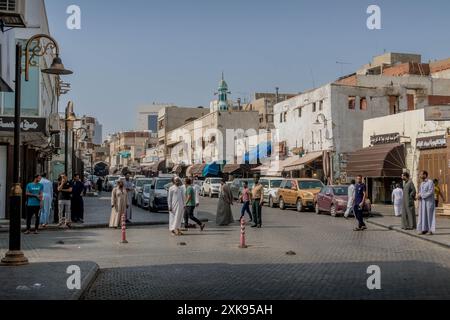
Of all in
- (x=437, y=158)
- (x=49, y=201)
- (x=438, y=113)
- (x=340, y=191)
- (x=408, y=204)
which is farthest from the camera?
(x=437, y=158)

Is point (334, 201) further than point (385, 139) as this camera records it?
No

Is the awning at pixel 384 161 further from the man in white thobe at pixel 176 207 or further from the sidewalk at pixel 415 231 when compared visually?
the man in white thobe at pixel 176 207

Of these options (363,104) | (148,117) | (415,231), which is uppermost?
(148,117)

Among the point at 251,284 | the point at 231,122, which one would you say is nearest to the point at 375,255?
the point at 251,284

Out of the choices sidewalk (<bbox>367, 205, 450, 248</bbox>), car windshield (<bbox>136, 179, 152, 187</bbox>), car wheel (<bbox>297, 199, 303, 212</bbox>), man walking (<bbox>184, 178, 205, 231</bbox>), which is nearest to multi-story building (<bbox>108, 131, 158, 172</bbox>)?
car windshield (<bbox>136, 179, 152, 187</bbox>)

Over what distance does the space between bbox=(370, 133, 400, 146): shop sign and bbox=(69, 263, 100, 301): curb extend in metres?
24.4

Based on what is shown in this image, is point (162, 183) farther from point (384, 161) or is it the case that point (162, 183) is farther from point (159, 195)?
point (384, 161)

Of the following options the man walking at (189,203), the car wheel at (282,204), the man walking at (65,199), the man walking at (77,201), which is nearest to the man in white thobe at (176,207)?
the man walking at (189,203)

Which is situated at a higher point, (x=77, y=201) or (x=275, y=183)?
(x=275, y=183)

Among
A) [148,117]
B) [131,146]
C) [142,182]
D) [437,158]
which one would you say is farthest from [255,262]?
[148,117]

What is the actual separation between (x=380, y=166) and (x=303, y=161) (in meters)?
12.3

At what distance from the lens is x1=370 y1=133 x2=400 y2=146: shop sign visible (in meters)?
31.9

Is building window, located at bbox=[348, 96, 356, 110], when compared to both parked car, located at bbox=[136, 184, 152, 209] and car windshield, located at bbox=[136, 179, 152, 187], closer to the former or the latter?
car windshield, located at bbox=[136, 179, 152, 187]

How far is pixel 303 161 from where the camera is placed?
141 ft
